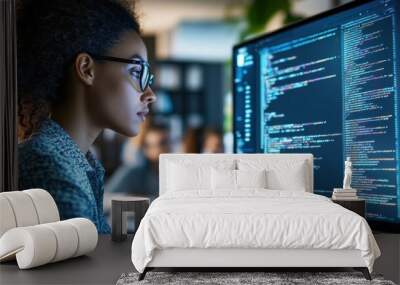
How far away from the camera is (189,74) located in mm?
7055

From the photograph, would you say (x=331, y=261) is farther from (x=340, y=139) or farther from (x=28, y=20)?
(x=28, y=20)

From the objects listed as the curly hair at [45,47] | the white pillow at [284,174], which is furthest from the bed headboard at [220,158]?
the curly hair at [45,47]

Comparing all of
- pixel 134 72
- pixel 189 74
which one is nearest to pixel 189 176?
pixel 134 72

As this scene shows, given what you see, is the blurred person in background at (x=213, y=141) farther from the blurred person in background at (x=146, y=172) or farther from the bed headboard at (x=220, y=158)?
the bed headboard at (x=220, y=158)

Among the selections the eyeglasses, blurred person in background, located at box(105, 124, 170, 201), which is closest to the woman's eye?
the eyeglasses

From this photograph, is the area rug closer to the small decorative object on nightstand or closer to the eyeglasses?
the small decorative object on nightstand

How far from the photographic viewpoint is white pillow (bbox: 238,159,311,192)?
204 inches

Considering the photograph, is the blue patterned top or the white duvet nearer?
the white duvet

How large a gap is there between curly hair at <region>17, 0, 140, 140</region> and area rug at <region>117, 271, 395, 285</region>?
97.0 inches

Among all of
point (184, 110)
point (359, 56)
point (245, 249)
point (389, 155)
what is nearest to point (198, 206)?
point (245, 249)

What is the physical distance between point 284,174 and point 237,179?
437mm

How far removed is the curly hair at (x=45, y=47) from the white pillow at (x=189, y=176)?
1386 millimetres

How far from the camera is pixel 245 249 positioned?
3713 millimetres

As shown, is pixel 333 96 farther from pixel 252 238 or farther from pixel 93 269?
pixel 93 269
